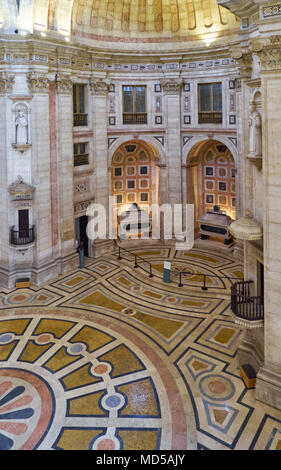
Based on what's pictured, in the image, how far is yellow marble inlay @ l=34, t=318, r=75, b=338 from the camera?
48.4ft

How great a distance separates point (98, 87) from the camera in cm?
2164

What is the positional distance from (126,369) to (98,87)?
1525 centimetres

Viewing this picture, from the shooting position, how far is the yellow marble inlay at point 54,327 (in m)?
14.8

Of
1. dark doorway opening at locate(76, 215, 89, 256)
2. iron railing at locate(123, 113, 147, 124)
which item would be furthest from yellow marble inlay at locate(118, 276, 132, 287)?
iron railing at locate(123, 113, 147, 124)

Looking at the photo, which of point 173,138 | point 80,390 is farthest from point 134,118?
point 80,390

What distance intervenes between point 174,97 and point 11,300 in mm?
14142

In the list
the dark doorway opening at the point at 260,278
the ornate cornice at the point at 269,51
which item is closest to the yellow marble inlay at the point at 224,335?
the dark doorway opening at the point at 260,278

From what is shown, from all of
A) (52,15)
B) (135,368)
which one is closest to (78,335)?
(135,368)

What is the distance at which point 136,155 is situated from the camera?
1003 inches

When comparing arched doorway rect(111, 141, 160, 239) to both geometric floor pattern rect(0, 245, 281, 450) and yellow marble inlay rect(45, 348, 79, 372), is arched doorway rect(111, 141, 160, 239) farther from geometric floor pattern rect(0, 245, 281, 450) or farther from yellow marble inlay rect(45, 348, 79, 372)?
yellow marble inlay rect(45, 348, 79, 372)

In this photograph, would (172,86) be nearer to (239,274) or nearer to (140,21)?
(140,21)

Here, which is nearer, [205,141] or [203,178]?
[205,141]
